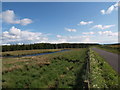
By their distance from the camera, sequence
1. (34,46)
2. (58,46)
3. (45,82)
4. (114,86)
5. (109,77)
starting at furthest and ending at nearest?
(58,46), (34,46), (109,77), (45,82), (114,86)

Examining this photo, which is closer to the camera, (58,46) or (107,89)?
(107,89)

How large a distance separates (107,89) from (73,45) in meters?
159

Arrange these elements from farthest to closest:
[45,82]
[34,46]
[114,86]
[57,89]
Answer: [34,46]
[45,82]
[114,86]
[57,89]

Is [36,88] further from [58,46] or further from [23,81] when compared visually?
[58,46]

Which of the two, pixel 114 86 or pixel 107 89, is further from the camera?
pixel 114 86

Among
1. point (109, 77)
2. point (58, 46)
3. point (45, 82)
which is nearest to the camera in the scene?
point (45, 82)

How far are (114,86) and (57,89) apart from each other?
3.43m

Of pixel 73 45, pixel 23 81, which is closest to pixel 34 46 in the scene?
pixel 73 45

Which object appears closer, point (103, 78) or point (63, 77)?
point (103, 78)

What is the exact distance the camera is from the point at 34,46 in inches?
5197

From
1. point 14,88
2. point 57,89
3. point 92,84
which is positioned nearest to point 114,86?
point 92,84

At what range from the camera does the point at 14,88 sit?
7.01 metres

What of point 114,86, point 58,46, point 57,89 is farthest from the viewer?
point 58,46

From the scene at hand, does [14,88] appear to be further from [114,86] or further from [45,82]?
[114,86]
